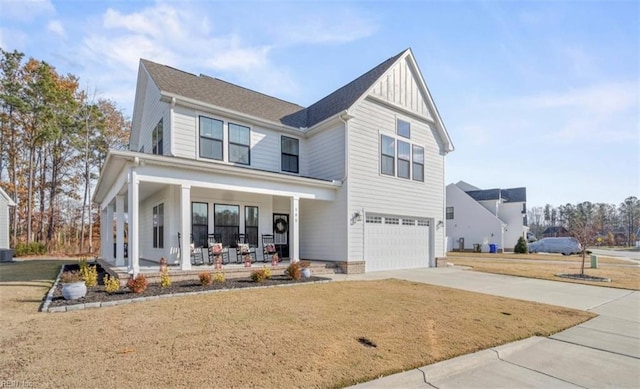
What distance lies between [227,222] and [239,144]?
298cm

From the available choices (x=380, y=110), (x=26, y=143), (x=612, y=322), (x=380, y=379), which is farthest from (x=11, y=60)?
(x=612, y=322)

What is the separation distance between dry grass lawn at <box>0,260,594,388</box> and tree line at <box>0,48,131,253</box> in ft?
72.0

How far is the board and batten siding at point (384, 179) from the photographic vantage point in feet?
41.9

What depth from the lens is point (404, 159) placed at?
48.4 ft

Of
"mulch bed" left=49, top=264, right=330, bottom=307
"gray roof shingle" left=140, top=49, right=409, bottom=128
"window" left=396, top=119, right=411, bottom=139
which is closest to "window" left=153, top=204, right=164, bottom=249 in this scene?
"mulch bed" left=49, top=264, right=330, bottom=307

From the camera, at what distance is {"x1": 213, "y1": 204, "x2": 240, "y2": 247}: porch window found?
11914mm

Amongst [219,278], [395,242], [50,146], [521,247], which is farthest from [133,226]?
[521,247]

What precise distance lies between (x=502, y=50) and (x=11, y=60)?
30.8 metres

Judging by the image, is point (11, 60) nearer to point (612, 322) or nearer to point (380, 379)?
point (380, 379)

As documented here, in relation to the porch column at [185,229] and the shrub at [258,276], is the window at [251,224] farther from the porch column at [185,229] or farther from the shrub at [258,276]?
the shrub at [258,276]

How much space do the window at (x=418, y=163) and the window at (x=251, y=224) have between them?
740cm

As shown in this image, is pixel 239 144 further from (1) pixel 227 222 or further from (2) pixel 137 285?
(2) pixel 137 285

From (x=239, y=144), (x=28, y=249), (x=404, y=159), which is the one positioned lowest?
(x=28, y=249)

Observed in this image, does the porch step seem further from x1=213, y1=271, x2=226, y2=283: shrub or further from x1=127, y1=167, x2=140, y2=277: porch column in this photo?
x1=213, y1=271, x2=226, y2=283: shrub
